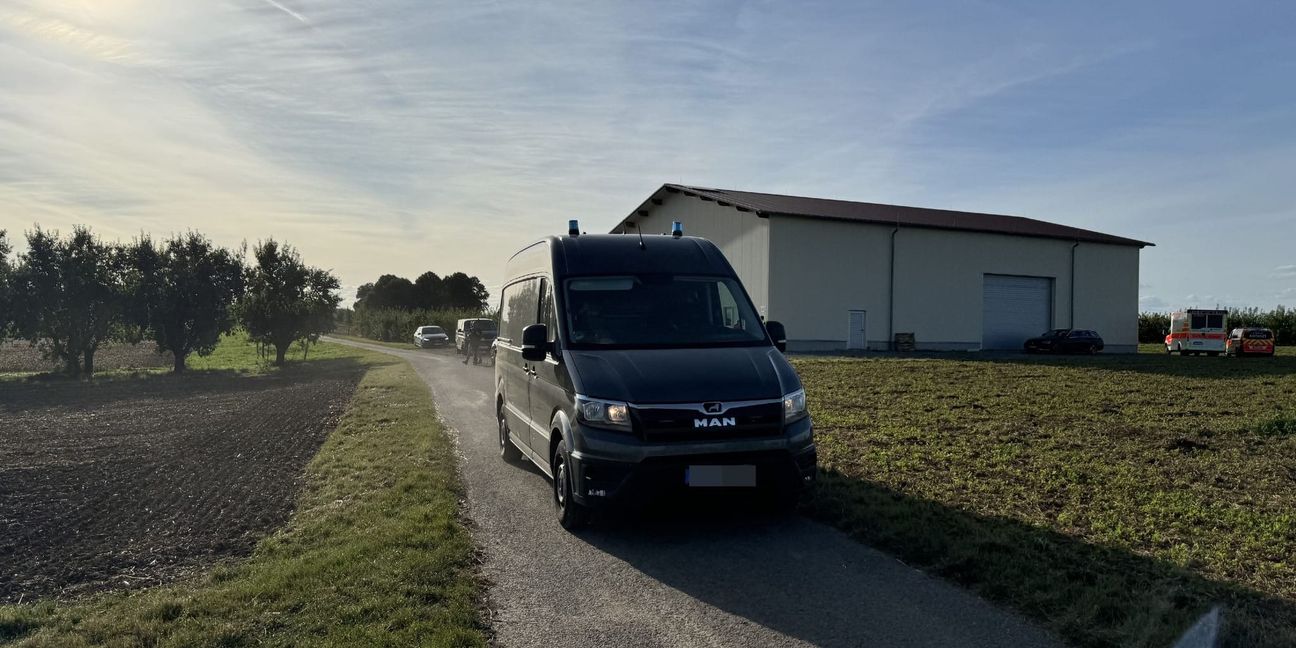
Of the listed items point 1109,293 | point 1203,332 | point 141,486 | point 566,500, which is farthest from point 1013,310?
point 141,486

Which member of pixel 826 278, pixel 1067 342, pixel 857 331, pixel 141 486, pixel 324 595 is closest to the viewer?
pixel 324 595

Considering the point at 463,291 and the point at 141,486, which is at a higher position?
the point at 463,291

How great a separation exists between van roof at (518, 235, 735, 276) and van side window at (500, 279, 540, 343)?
0.69 m

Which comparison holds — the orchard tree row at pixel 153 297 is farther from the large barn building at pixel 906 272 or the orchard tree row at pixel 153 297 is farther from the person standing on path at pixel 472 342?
the large barn building at pixel 906 272

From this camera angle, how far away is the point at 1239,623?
13.7 ft

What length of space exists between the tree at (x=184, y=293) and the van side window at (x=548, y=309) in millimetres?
30155

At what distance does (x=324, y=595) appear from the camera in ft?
16.0

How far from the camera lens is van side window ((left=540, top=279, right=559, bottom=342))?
7168mm

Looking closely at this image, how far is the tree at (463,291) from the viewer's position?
99.2 m

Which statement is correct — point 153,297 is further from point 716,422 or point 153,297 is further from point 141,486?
point 716,422

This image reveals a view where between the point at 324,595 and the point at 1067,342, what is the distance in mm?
38275

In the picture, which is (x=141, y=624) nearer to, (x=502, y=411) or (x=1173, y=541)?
(x=502, y=411)

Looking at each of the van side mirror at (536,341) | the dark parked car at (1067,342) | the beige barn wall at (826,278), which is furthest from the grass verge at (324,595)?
the dark parked car at (1067,342)

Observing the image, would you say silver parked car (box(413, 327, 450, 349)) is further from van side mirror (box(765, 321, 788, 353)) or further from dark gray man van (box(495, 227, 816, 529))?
van side mirror (box(765, 321, 788, 353))
